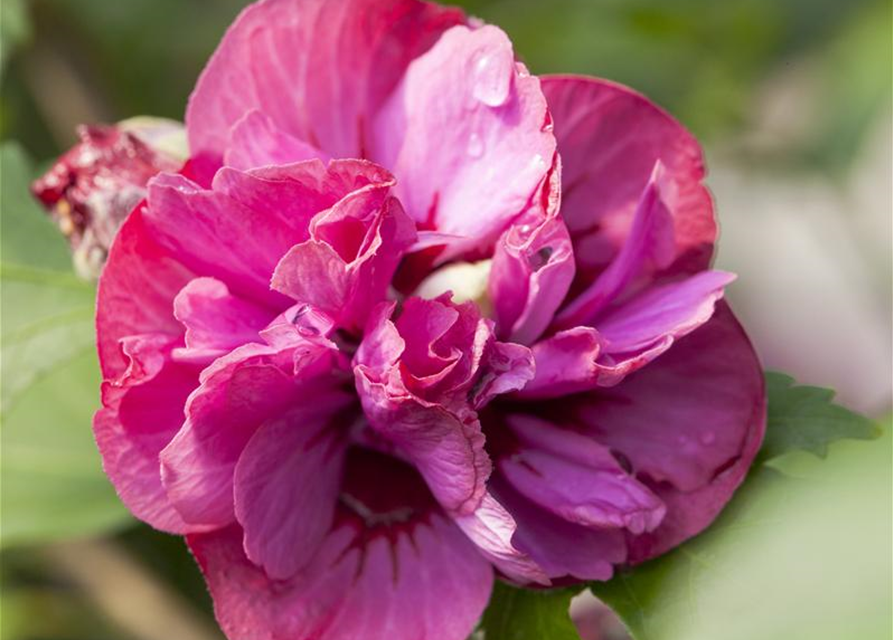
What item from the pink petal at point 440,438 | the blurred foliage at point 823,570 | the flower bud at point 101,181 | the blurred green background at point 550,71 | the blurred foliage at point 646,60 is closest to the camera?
the blurred foliage at point 823,570

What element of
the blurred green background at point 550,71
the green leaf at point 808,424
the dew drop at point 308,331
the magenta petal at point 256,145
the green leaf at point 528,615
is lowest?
the blurred green background at point 550,71

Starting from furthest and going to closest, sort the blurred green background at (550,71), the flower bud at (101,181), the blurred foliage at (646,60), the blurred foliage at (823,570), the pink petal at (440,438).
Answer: the blurred foliage at (646,60) < the blurred green background at (550,71) < the flower bud at (101,181) < the pink petal at (440,438) < the blurred foliage at (823,570)

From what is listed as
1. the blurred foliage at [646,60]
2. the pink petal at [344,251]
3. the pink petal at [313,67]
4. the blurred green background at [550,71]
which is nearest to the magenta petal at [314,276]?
the pink petal at [344,251]

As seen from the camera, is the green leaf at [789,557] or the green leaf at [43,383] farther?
the green leaf at [43,383]

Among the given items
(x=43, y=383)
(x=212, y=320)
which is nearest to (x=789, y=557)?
(x=212, y=320)

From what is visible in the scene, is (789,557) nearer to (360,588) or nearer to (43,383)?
(360,588)

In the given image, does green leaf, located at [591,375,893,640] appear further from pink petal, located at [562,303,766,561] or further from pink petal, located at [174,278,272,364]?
pink petal, located at [174,278,272,364]

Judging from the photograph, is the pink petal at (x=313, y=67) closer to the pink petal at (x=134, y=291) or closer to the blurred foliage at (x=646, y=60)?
the pink petal at (x=134, y=291)
